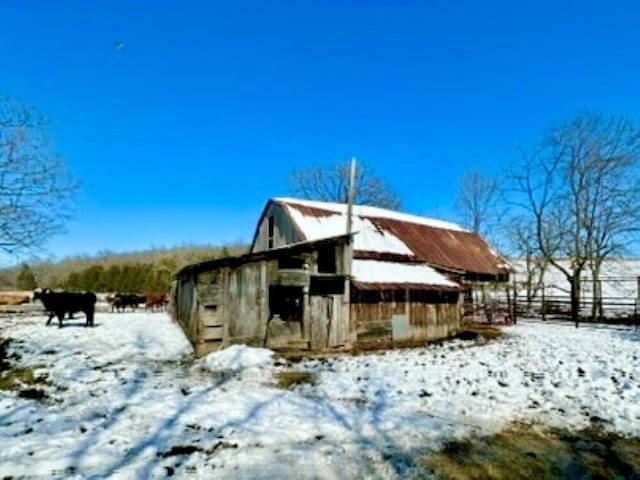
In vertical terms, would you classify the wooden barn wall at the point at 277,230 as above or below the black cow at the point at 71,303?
above

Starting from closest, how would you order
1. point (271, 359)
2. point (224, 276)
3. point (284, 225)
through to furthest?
point (271, 359), point (224, 276), point (284, 225)

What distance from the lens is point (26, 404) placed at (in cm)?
830

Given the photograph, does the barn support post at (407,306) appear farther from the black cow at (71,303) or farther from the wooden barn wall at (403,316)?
the black cow at (71,303)

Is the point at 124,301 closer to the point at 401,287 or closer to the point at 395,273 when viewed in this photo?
the point at 395,273

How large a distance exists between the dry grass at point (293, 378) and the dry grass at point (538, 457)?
4371 mm

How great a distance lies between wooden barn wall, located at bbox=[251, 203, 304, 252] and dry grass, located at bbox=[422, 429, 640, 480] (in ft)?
49.5

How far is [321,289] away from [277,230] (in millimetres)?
7954

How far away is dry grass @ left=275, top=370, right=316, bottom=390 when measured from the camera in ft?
33.9

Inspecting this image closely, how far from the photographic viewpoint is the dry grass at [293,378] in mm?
10344

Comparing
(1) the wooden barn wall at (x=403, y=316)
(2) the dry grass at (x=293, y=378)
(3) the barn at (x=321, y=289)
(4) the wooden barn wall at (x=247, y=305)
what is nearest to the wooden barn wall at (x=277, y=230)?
(3) the barn at (x=321, y=289)

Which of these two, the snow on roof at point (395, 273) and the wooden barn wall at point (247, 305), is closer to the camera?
the wooden barn wall at point (247, 305)

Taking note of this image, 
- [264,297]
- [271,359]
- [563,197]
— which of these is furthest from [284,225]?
[563,197]

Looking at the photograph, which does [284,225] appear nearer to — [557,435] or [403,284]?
[403,284]

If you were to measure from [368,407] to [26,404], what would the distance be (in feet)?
19.5
